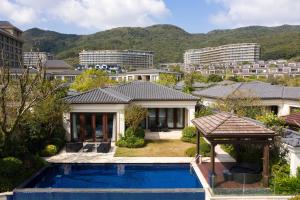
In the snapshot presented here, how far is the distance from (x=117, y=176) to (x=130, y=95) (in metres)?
13.5

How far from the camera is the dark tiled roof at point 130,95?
1053 inches

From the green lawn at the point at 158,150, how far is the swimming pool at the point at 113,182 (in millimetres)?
2282

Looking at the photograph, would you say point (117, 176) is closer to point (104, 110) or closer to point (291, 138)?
point (104, 110)

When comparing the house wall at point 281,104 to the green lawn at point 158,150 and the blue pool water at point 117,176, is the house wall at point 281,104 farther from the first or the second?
the blue pool water at point 117,176

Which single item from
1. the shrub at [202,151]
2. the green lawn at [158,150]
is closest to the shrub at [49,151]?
the green lawn at [158,150]

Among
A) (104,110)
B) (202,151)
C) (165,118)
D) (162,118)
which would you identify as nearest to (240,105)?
(165,118)

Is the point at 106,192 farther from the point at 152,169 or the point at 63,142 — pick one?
the point at 63,142

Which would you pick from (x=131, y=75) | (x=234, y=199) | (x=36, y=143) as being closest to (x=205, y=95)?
(x=36, y=143)

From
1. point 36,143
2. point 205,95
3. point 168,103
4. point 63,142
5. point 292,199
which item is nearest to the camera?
point 292,199

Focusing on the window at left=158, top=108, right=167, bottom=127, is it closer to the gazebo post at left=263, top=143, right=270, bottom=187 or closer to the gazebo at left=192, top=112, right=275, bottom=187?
the gazebo at left=192, top=112, right=275, bottom=187

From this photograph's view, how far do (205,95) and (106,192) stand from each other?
2751 centimetres

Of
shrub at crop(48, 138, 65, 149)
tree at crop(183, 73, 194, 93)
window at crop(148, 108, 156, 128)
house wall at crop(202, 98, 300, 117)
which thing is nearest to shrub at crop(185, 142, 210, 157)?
shrub at crop(48, 138, 65, 149)

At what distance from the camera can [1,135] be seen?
706 inches

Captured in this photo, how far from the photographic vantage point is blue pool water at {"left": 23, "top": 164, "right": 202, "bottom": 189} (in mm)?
17281
